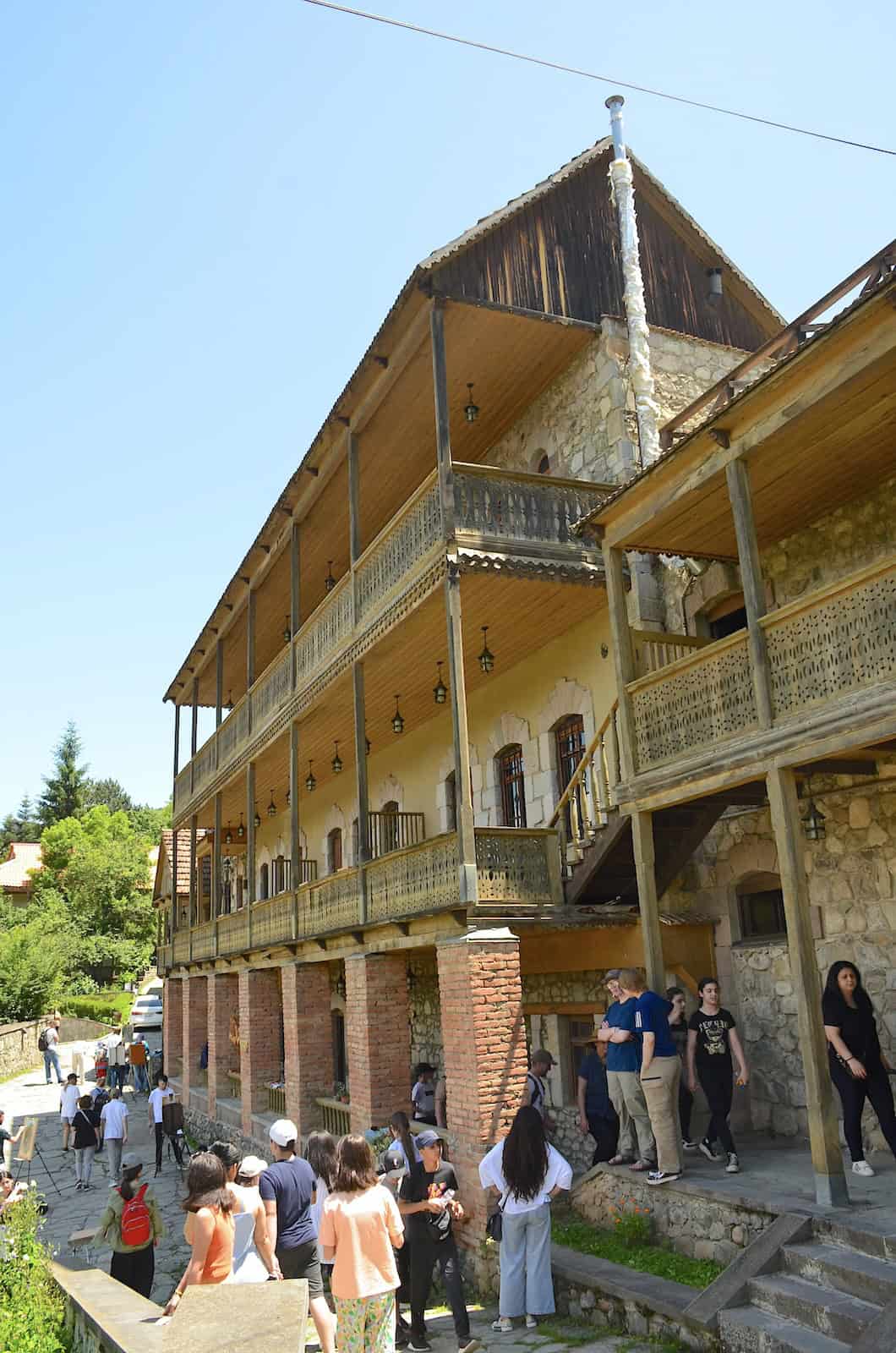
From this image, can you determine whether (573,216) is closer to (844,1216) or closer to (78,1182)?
(844,1216)

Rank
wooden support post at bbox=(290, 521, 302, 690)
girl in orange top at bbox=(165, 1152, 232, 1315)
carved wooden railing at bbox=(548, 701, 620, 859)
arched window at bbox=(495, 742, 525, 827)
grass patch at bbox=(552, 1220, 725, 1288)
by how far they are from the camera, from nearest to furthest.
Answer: girl in orange top at bbox=(165, 1152, 232, 1315), grass patch at bbox=(552, 1220, 725, 1288), carved wooden railing at bbox=(548, 701, 620, 859), arched window at bbox=(495, 742, 525, 827), wooden support post at bbox=(290, 521, 302, 690)

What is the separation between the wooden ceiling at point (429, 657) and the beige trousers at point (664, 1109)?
222 inches

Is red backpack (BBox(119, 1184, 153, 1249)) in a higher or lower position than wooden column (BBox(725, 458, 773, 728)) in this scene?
lower

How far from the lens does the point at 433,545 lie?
12258mm

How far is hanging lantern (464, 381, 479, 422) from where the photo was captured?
1510cm

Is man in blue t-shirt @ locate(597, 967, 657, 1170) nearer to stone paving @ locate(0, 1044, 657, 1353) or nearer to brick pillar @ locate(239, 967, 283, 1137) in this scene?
stone paving @ locate(0, 1044, 657, 1353)

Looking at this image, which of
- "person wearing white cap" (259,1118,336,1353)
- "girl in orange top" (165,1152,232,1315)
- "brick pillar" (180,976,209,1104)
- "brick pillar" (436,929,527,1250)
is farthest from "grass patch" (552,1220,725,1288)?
"brick pillar" (180,976,209,1104)

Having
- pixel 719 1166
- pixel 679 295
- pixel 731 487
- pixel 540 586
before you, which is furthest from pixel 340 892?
pixel 679 295

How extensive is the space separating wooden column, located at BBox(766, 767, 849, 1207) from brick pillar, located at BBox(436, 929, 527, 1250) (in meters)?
3.43

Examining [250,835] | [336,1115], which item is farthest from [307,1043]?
[250,835]

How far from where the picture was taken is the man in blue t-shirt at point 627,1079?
9.34 m

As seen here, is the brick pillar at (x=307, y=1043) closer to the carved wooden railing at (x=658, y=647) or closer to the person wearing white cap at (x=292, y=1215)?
the carved wooden railing at (x=658, y=647)

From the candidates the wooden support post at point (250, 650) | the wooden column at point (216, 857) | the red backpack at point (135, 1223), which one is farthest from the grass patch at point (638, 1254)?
the wooden column at point (216, 857)

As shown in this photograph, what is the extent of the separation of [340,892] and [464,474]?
634 cm
